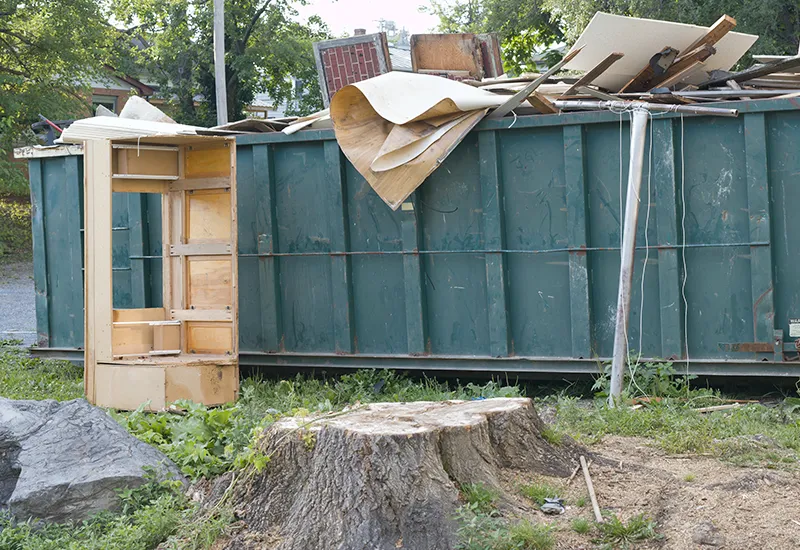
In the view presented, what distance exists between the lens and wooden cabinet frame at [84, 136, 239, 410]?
8148mm

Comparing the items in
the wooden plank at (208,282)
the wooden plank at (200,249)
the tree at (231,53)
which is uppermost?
the tree at (231,53)

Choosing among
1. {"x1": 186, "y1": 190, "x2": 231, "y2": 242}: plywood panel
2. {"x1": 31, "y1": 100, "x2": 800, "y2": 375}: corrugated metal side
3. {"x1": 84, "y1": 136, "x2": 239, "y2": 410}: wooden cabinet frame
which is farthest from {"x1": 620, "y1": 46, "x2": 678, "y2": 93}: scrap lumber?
{"x1": 186, "y1": 190, "x2": 231, "y2": 242}: plywood panel

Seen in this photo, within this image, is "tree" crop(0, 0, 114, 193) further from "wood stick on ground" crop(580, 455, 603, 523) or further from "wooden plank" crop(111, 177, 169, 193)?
"wood stick on ground" crop(580, 455, 603, 523)

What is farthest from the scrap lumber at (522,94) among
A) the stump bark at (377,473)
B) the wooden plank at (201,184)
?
the stump bark at (377,473)

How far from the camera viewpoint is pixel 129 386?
812 centimetres

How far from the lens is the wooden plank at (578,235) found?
761cm

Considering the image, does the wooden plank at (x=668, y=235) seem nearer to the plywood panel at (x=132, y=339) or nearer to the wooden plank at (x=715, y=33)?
the wooden plank at (x=715, y=33)

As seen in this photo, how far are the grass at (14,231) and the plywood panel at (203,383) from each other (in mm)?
16775

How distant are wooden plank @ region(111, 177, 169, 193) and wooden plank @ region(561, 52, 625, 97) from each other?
372 cm

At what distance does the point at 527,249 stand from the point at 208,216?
300 centimetres

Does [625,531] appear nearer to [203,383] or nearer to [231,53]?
[203,383]

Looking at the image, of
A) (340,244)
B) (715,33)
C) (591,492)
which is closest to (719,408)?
A: (591,492)

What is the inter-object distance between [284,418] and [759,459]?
2.58 m

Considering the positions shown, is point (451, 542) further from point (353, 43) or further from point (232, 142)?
point (353, 43)
